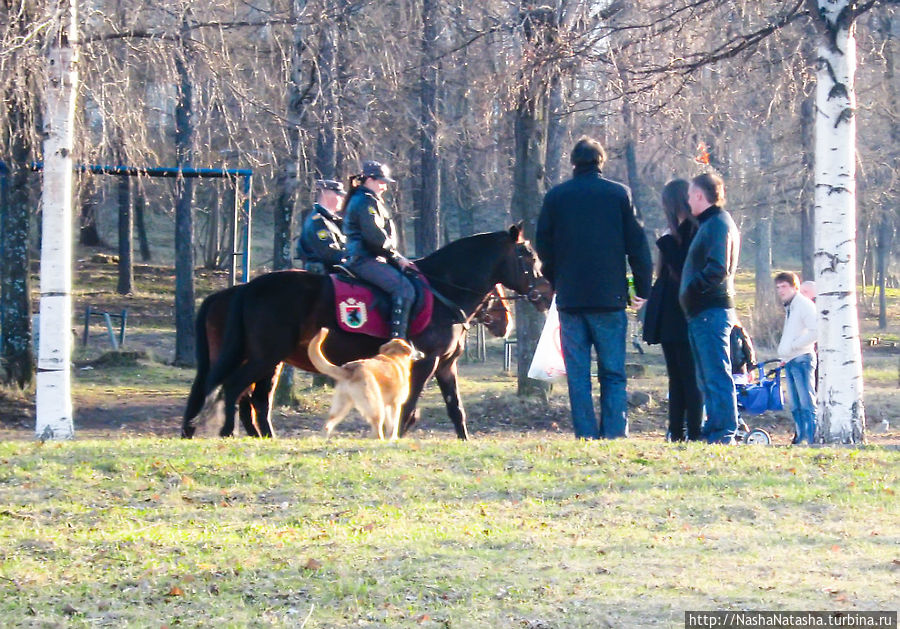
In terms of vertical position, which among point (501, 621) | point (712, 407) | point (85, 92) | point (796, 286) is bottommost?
point (501, 621)

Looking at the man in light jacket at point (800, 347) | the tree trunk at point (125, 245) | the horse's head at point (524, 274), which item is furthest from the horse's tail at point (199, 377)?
the tree trunk at point (125, 245)

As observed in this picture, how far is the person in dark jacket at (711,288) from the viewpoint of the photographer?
31.8 feet

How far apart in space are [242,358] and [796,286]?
6708mm

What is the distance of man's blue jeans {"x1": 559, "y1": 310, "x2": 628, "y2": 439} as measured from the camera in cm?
1003

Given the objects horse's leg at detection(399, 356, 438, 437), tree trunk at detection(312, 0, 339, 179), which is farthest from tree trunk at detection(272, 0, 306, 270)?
horse's leg at detection(399, 356, 438, 437)

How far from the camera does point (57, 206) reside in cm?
1176

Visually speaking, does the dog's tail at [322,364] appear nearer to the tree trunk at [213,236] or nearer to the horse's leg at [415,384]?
the horse's leg at [415,384]

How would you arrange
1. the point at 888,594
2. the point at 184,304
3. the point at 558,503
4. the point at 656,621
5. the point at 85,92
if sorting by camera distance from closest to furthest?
the point at 656,621 < the point at 888,594 < the point at 558,503 < the point at 85,92 < the point at 184,304

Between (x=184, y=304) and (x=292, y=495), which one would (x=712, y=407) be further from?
(x=184, y=304)

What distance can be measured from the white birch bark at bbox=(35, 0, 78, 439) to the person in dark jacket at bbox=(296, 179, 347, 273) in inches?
91.6

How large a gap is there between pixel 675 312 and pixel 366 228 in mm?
2913

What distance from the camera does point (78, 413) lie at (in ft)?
57.9

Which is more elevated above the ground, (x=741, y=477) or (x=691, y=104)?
(x=691, y=104)

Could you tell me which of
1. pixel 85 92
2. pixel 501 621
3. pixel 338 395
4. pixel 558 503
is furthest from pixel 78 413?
pixel 501 621
